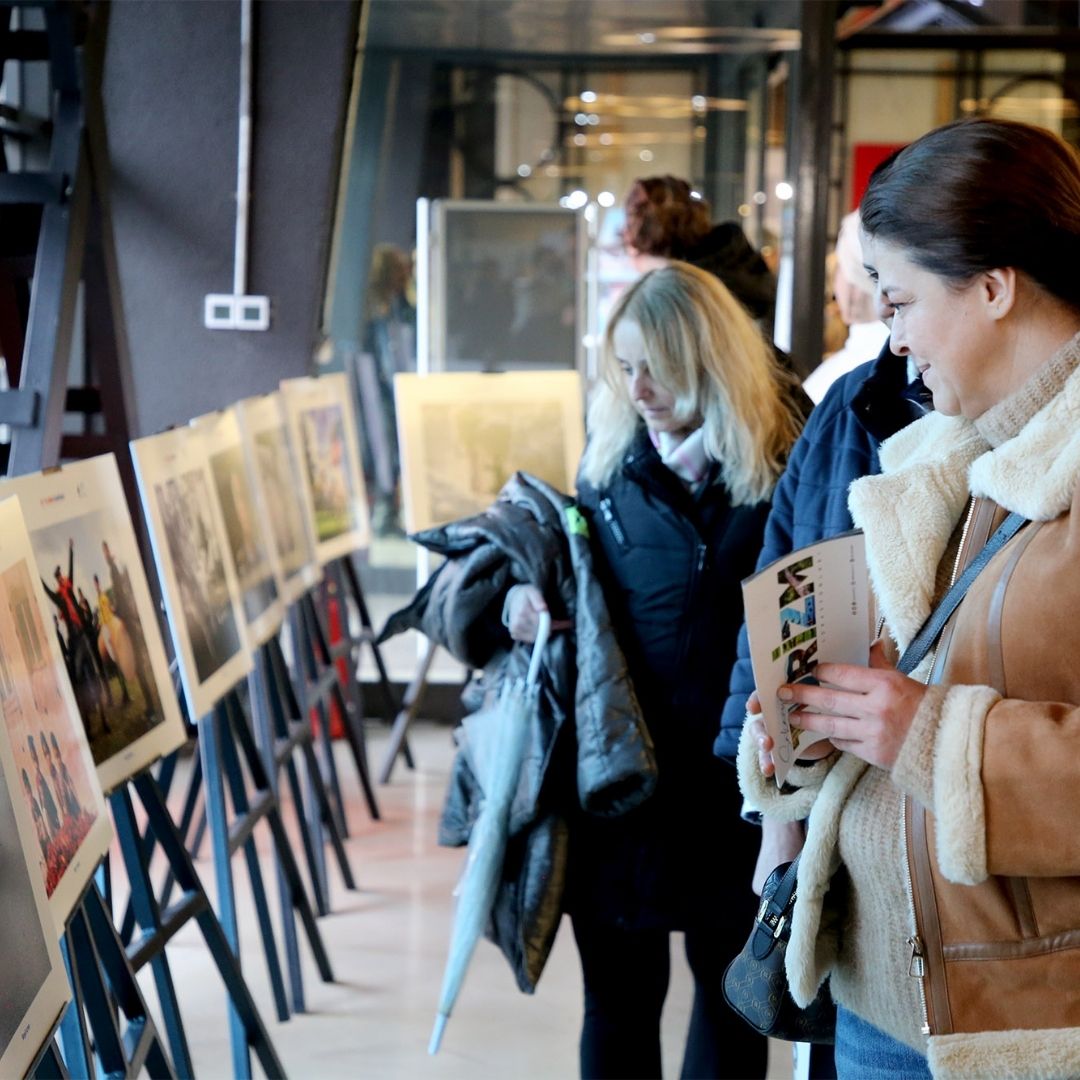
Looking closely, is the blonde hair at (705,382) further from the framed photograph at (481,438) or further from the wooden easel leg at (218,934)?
the framed photograph at (481,438)

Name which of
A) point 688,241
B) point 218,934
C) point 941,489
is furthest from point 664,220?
point 941,489

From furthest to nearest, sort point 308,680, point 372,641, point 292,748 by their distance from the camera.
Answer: point 372,641 < point 308,680 < point 292,748

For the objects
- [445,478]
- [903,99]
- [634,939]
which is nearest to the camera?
[634,939]

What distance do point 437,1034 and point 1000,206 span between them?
2.38 meters

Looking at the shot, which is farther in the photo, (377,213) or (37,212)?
(377,213)

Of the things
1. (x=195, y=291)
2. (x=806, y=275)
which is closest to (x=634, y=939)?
Result: (x=195, y=291)

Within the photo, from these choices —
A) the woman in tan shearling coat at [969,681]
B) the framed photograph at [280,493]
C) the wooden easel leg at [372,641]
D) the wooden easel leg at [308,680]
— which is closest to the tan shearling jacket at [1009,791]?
the woman in tan shearling coat at [969,681]

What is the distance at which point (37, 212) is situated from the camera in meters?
3.51

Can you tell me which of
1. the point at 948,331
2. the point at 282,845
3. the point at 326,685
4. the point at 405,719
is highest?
the point at 948,331

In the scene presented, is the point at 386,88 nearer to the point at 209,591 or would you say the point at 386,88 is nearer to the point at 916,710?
the point at 209,591

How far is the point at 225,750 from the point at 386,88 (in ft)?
11.5

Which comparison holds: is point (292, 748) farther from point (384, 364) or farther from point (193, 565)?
point (384, 364)

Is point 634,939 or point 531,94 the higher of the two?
point 531,94

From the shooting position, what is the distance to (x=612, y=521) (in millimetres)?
2600
